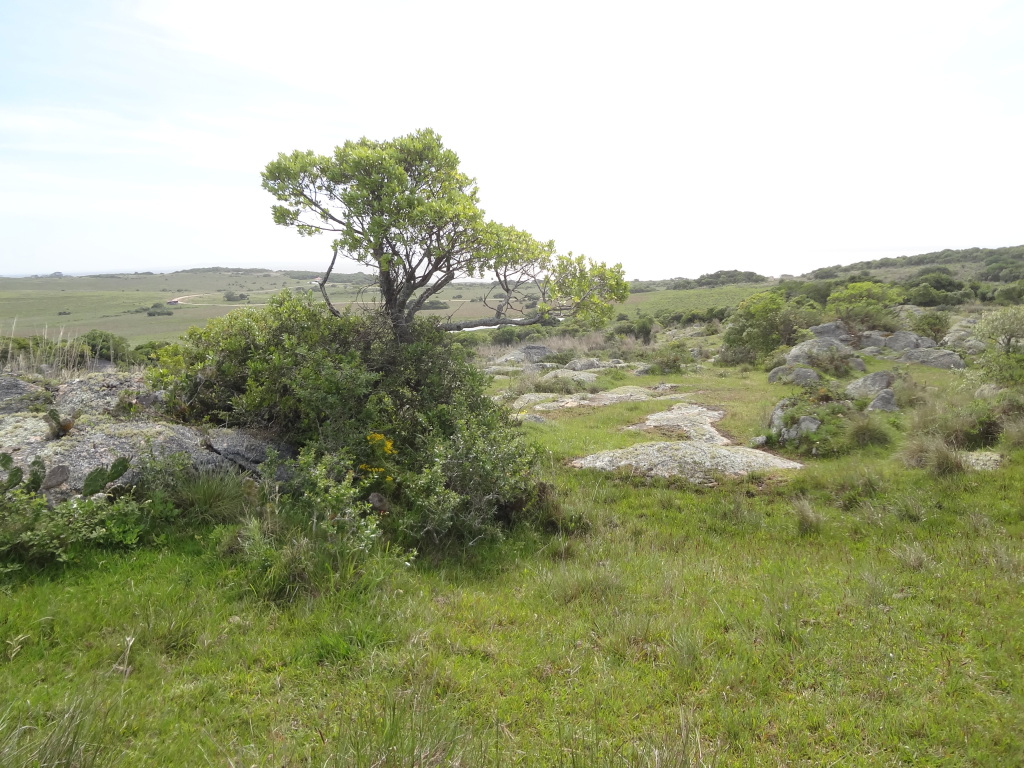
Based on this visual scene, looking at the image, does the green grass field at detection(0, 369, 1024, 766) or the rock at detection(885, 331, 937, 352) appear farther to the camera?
the rock at detection(885, 331, 937, 352)

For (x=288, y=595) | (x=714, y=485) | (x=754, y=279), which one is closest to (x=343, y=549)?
(x=288, y=595)

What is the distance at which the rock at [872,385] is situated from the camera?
57.4 feet

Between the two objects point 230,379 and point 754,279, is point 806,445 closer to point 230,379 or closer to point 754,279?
point 230,379

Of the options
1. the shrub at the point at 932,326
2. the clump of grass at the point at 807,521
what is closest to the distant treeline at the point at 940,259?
the shrub at the point at 932,326

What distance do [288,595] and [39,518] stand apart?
8.69 feet

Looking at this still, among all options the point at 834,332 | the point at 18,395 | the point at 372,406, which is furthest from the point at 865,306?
the point at 18,395

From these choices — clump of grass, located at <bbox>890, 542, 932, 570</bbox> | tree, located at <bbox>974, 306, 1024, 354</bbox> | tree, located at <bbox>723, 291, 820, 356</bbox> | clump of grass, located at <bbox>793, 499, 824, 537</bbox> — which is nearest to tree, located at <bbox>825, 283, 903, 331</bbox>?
tree, located at <bbox>723, 291, 820, 356</bbox>

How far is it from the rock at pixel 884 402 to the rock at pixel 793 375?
17.7 feet

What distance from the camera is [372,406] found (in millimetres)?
8117

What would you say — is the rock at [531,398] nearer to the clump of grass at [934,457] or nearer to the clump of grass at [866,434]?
the clump of grass at [866,434]

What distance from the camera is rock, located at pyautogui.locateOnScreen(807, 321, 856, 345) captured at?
30.7 meters

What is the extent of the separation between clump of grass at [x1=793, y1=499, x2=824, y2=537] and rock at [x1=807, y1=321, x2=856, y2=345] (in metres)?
26.7

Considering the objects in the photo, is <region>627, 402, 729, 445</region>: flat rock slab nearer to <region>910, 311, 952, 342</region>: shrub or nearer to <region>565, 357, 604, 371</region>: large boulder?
<region>565, 357, 604, 371</region>: large boulder

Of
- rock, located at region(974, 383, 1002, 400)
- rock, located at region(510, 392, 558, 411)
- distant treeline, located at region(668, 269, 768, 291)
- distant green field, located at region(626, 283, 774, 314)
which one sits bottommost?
rock, located at region(510, 392, 558, 411)
